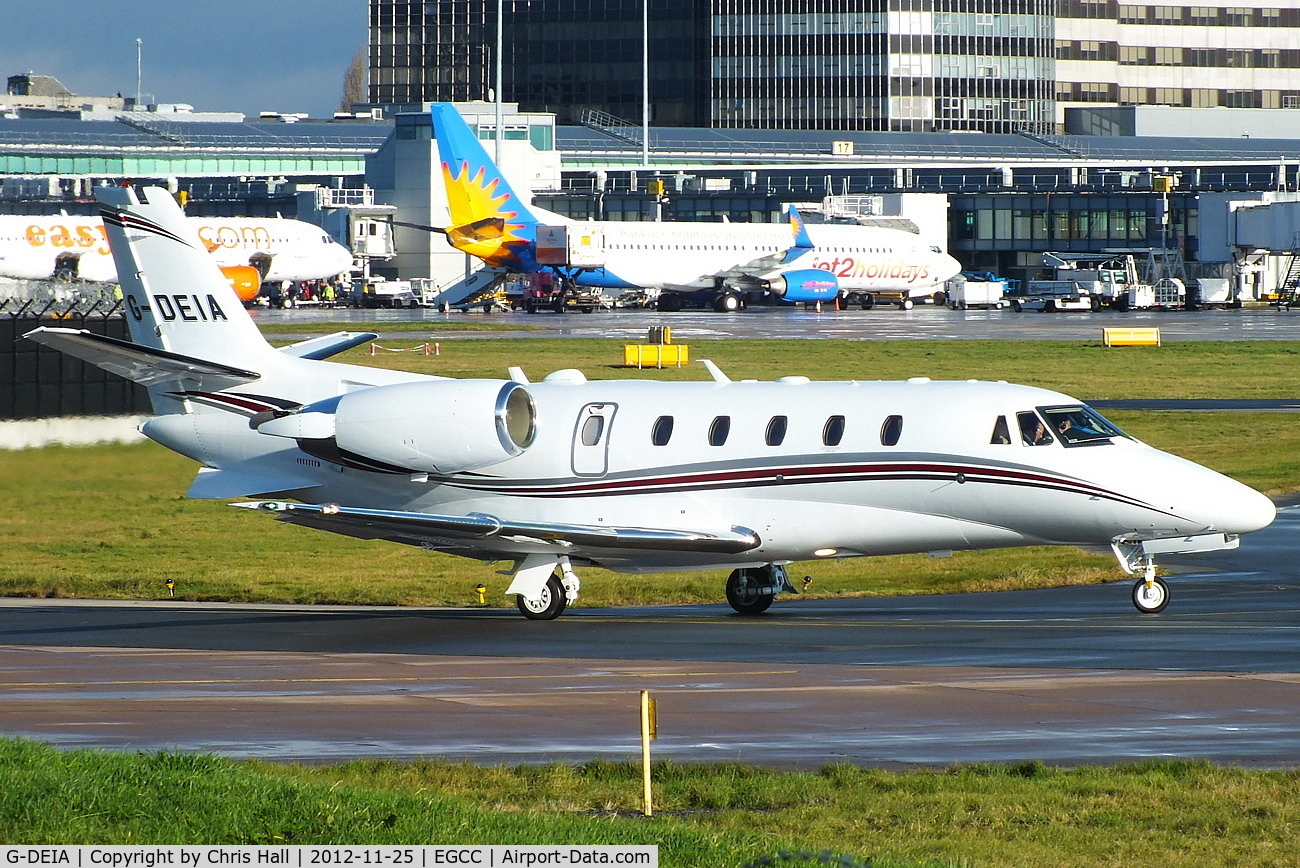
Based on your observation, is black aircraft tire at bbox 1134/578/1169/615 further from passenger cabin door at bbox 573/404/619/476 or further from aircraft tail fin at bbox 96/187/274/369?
aircraft tail fin at bbox 96/187/274/369

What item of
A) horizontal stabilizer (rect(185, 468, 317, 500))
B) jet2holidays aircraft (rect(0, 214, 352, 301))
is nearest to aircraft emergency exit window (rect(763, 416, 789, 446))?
horizontal stabilizer (rect(185, 468, 317, 500))

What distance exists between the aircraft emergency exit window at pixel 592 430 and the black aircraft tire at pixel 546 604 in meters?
2.16

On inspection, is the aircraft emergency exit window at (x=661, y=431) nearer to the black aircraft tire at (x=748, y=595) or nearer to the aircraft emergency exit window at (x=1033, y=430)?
the black aircraft tire at (x=748, y=595)

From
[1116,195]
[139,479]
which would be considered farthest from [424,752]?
[1116,195]

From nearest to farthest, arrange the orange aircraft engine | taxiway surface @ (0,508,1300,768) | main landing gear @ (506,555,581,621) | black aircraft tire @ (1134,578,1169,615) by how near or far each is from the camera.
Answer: taxiway surface @ (0,508,1300,768), black aircraft tire @ (1134,578,1169,615), main landing gear @ (506,555,581,621), the orange aircraft engine

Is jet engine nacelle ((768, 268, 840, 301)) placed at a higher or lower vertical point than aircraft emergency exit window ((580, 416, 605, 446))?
higher

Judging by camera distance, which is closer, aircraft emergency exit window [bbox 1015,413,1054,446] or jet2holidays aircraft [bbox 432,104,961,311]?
aircraft emergency exit window [bbox 1015,413,1054,446]

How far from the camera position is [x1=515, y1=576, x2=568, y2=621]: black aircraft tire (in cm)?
2773

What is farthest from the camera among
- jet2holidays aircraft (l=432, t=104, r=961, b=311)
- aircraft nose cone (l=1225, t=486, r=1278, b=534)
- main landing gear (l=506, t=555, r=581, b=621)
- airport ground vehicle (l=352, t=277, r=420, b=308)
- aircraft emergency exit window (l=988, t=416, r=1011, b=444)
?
airport ground vehicle (l=352, t=277, r=420, b=308)

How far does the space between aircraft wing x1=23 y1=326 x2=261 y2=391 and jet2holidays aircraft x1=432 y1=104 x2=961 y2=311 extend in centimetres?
8586

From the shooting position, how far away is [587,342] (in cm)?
8394

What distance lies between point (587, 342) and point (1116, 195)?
225ft

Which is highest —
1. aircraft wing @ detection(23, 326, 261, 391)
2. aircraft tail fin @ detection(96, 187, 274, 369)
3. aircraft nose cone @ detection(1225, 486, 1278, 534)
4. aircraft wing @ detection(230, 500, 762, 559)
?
aircraft tail fin @ detection(96, 187, 274, 369)

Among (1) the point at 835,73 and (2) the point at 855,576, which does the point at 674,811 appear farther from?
(1) the point at 835,73
